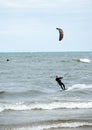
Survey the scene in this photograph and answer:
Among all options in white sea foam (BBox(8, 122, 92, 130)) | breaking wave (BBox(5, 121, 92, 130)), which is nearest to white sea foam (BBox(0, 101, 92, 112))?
breaking wave (BBox(5, 121, 92, 130))

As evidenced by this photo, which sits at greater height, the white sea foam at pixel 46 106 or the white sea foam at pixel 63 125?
the white sea foam at pixel 46 106

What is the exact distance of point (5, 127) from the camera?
63.5 feet

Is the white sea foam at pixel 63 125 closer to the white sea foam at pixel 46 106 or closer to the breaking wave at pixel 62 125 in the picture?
the breaking wave at pixel 62 125

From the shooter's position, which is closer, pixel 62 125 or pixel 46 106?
pixel 62 125

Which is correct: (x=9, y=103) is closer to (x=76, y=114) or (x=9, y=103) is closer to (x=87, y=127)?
(x=76, y=114)

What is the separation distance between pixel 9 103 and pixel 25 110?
2.83 m

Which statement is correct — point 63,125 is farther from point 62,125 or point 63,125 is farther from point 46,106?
point 46,106

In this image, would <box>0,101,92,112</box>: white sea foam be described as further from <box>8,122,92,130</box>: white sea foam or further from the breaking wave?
<box>8,122,92,130</box>: white sea foam

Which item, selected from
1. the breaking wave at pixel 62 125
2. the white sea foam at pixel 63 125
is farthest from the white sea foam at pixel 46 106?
the white sea foam at pixel 63 125

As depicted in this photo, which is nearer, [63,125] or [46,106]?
[63,125]

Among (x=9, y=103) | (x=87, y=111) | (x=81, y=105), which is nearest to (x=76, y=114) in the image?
(x=87, y=111)

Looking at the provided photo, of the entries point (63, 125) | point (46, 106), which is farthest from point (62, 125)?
point (46, 106)
